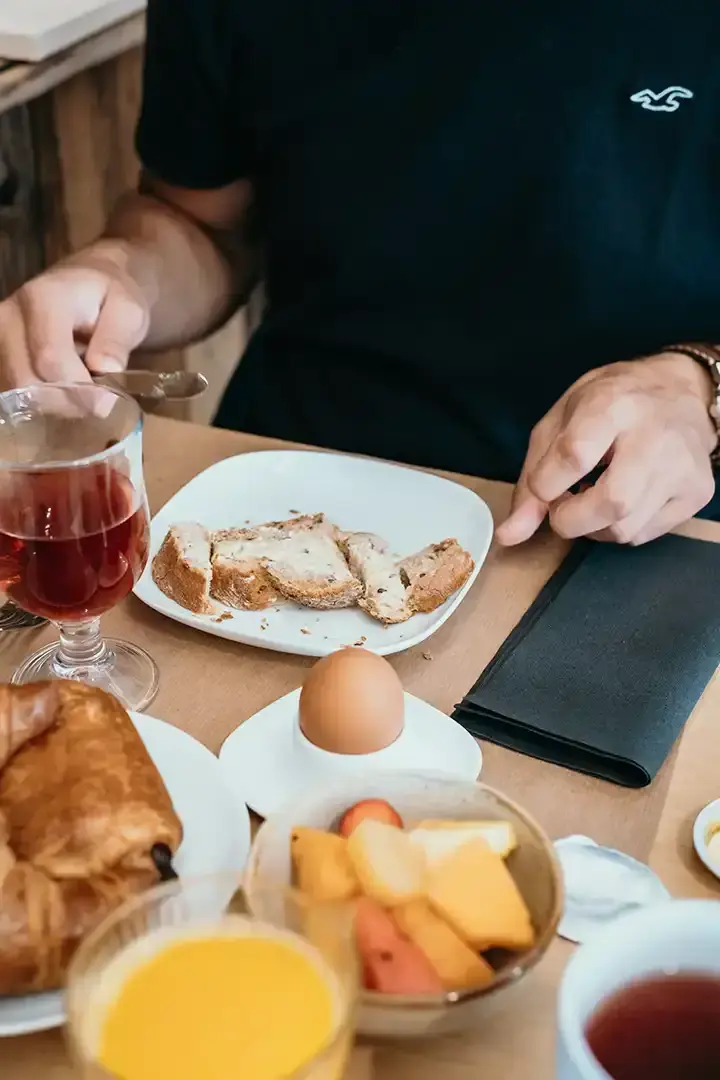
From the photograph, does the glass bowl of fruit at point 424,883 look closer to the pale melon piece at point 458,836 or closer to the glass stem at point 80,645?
the pale melon piece at point 458,836

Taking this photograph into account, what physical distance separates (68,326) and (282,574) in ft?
1.11

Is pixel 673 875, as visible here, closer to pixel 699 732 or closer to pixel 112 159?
pixel 699 732

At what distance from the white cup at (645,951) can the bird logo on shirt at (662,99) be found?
863mm

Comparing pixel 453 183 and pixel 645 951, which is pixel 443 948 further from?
pixel 453 183

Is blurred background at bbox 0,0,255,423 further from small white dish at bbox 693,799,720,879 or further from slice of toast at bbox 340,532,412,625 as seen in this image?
small white dish at bbox 693,799,720,879

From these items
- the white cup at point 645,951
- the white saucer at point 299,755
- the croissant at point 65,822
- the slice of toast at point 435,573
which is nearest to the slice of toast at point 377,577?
the slice of toast at point 435,573

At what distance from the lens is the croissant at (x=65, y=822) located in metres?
0.54

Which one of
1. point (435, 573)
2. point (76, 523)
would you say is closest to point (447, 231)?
point (435, 573)

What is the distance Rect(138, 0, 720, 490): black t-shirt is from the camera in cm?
112

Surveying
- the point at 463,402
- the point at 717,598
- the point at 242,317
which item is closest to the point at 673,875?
the point at 717,598

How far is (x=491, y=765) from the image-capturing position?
0.75 m

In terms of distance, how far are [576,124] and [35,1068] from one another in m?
0.96

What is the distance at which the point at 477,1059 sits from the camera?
1.85ft

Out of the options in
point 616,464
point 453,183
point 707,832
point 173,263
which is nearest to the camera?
point 707,832
